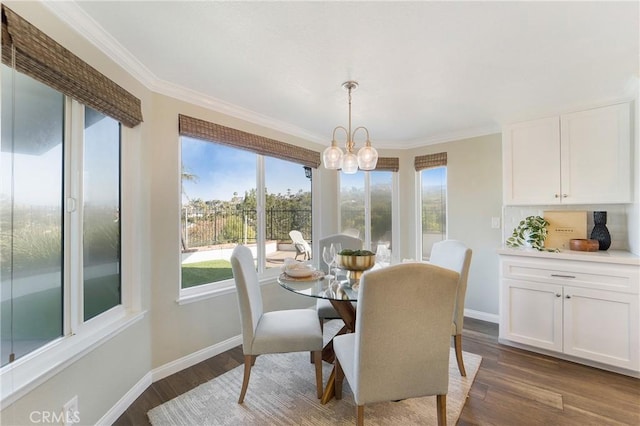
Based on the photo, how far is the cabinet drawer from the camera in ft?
6.78

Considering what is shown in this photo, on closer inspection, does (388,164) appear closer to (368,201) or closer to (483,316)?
(368,201)

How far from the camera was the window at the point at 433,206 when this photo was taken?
11.9ft

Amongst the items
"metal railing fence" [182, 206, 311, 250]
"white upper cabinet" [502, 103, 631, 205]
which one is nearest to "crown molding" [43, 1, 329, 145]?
"metal railing fence" [182, 206, 311, 250]

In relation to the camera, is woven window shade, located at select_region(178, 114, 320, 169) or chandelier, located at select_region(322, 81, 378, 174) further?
woven window shade, located at select_region(178, 114, 320, 169)

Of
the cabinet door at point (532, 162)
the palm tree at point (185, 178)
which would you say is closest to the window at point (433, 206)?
the cabinet door at point (532, 162)

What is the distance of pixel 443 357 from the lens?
1.38 m

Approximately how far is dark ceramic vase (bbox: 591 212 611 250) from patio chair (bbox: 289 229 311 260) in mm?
2995

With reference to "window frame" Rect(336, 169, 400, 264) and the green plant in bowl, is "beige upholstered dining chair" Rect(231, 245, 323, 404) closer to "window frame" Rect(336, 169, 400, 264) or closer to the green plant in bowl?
"window frame" Rect(336, 169, 400, 264)

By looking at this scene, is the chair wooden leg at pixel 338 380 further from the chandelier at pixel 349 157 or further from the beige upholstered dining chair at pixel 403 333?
the chandelier at pixel 349 157

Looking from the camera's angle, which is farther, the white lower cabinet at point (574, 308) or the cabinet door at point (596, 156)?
the cabinet door at point (596, 156)

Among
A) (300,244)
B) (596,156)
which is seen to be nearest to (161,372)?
(300,244)

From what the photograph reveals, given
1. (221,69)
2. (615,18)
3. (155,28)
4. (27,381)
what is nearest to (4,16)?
(155,28)

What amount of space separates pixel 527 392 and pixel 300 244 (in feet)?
8.27

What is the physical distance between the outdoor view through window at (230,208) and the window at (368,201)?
805 mm
